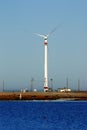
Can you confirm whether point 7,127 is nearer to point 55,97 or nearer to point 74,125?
point 74,125

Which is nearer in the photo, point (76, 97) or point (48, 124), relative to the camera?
point (48, 124)

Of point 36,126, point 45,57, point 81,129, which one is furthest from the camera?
point 45,57

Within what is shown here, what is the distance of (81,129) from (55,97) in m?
120

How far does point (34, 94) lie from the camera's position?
196 m

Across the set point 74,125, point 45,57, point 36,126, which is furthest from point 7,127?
point 45,57

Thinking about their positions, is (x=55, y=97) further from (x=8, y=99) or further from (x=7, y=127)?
(x=7, y=127)

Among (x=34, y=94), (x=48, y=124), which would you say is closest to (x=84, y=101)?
(x=34, y=94)

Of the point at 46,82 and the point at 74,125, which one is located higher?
the point at 46,82

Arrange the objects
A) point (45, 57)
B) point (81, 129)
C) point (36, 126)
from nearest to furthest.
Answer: point (81, 129), point (36, 126), point (45, 57)

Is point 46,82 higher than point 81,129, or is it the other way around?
point 46,82

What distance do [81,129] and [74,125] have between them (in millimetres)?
7707

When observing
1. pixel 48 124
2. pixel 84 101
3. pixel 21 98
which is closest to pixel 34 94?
pixel 21 98

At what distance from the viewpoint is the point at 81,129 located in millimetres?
73938

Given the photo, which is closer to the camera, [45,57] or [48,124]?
[48,124]
